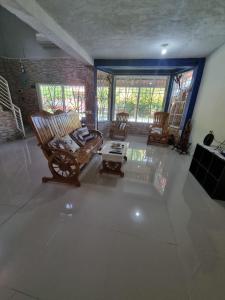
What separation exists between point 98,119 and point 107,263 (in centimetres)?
470

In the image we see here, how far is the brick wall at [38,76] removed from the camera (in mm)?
5230

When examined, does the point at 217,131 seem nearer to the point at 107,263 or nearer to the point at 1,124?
the point at 107,263

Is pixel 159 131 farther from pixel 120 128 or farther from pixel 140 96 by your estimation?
pixel 140 96

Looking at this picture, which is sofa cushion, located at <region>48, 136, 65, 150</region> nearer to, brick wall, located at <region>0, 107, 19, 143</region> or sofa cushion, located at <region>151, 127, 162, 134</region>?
brick wall, located at <region>0, 107, 19, 143</region>

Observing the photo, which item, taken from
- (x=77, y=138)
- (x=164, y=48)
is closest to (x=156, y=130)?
(x=164, y=48)

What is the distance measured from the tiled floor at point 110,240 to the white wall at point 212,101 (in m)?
1.50

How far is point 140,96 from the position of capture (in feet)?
18.9

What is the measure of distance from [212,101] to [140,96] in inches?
119

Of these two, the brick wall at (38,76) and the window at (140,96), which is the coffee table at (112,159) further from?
the window at (140,96)

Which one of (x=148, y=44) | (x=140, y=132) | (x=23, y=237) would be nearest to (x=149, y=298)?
(x=23, y=237)

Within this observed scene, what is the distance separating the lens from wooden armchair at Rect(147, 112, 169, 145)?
468cm

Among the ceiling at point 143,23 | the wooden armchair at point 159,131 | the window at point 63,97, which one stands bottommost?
the wooden armchair at point 159,131

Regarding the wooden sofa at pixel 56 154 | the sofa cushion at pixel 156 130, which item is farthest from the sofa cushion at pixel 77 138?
the sofa cushion at pixel 156 130

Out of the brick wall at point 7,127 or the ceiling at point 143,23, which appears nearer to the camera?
the ceiling at point 143,23
